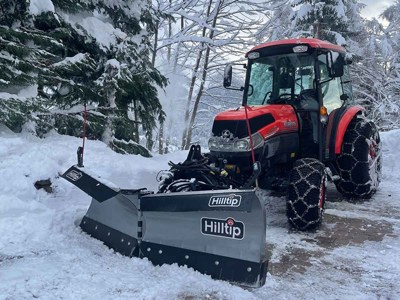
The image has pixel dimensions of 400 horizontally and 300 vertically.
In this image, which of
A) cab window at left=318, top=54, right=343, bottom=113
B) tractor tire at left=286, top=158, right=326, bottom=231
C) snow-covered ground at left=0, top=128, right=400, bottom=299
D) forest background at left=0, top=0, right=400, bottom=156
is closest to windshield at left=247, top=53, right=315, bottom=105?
cab window at left=318, top=54, right=343, bottom=113

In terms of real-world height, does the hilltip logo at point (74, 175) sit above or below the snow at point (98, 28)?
below

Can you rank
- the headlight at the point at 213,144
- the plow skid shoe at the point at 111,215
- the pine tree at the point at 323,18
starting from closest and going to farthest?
1. the plow skid shoe at the point at 111,215
2. the headlight at the point at 213,144
3. the pine tree at the point at 323,18

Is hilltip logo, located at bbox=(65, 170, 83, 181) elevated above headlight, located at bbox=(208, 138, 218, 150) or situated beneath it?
situated beneath

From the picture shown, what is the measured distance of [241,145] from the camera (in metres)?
4.80

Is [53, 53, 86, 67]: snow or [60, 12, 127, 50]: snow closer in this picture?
[53, 53, 86, 67]: snow

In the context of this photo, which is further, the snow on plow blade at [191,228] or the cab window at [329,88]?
the cab window at [329,88]

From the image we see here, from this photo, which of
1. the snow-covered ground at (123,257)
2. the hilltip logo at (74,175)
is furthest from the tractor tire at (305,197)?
the hilltip logo at (74,175)

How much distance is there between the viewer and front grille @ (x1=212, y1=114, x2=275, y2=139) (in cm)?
491

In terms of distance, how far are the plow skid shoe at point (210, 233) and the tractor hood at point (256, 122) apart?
1637 mm

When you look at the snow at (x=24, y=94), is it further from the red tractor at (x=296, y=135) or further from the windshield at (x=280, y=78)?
the windshield at (x=280, y=78)

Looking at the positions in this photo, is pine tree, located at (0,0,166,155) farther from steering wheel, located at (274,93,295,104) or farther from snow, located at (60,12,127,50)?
steering wheel, located at (274,93,295,104)

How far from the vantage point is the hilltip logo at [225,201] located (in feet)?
10.5

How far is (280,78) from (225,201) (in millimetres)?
3088

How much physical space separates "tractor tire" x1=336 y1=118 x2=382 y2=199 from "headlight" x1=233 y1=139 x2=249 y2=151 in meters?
2.23
